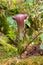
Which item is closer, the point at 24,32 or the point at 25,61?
the point at 25,61

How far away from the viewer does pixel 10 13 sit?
8.87ft

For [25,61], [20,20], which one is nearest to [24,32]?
[20,20]

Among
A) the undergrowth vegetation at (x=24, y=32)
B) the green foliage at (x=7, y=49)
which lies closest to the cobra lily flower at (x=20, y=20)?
the undergrowth vegetation at (x=24, y=32)

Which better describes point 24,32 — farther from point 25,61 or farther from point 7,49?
point 25,61

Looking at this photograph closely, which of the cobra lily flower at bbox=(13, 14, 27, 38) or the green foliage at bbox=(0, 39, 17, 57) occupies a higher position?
the cobra lily flower at bbox=(13, 14, 27, 38)

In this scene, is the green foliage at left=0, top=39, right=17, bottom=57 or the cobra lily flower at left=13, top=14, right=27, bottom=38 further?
the green foliage at left=0, top=39, right=17, bottom=57

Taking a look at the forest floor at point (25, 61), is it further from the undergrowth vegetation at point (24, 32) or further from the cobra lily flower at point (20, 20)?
the cobra lily flower at point (20, 20)

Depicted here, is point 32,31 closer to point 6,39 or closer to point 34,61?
point 6,39

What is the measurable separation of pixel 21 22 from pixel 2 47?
0.37m

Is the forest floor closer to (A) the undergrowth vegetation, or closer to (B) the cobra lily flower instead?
(A) the undergrowth vegetation

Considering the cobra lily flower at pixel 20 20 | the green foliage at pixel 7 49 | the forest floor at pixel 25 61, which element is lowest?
the green foliage at pixel 7 49

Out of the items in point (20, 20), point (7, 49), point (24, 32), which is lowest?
point (7, 49)

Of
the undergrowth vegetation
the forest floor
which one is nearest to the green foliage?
the undergrowth vegetation

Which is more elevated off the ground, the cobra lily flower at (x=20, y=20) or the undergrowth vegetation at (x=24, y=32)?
the cobra lily flower at (x=20, y=20)
